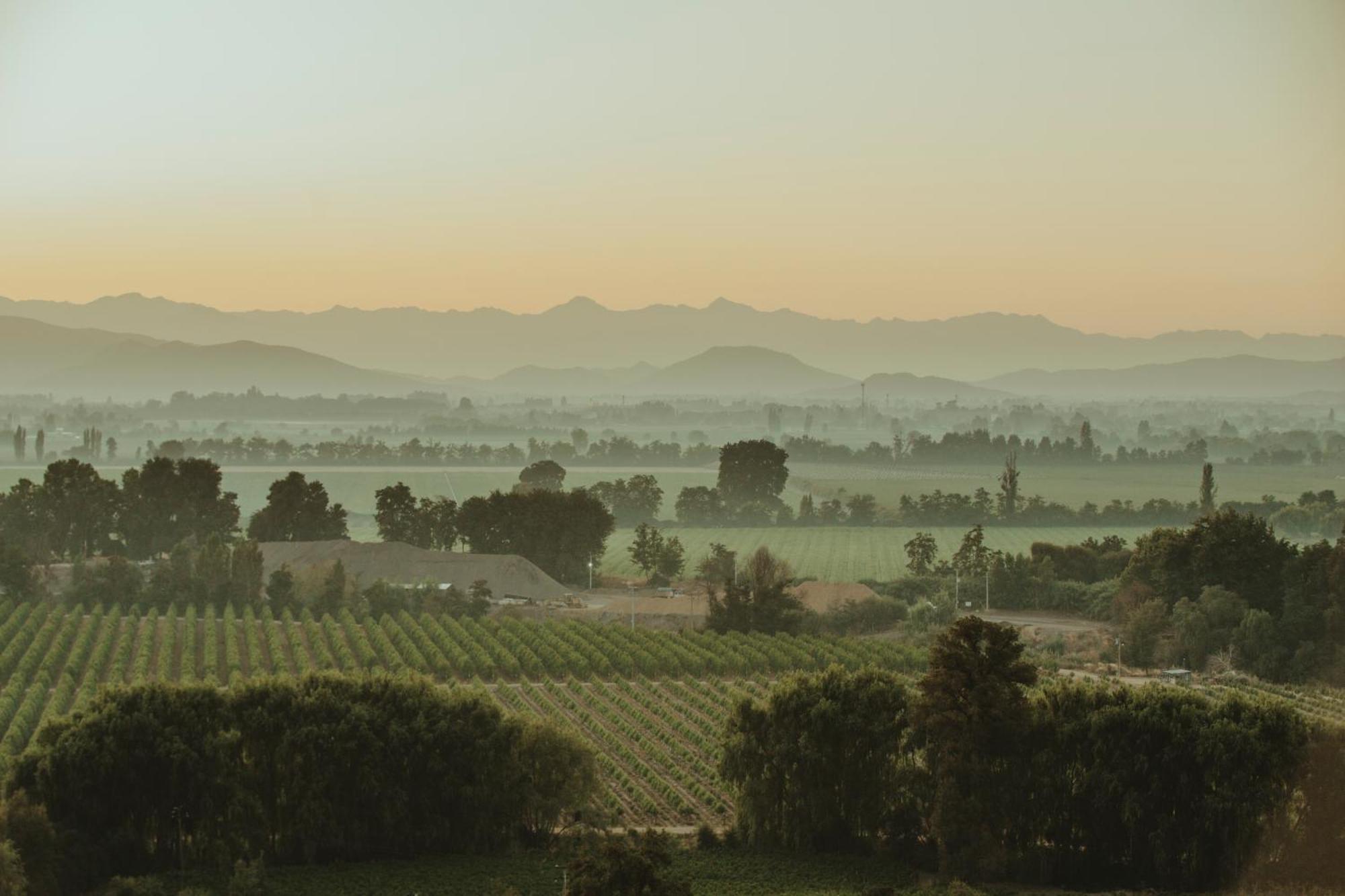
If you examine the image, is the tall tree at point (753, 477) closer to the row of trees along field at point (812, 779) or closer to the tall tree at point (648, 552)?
the tall tree at point (648, 552)

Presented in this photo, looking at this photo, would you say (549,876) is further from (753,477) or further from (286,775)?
(753,477)

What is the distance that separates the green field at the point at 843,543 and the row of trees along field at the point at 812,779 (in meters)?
28.0

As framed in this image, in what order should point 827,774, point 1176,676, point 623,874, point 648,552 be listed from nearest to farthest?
1. point 623,874
2. point 827,774
3. point 1176,676
4. point 648,552

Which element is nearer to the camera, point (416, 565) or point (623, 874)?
point (623, 874)

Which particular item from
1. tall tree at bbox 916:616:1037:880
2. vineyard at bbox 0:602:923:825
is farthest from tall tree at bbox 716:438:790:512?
tall tree at bbox 916:616:1037:880

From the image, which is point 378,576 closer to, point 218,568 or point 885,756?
point 218,568

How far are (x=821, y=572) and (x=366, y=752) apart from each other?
3385cm

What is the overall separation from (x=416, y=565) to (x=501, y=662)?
1409 cm

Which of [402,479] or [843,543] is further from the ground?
[402,479]

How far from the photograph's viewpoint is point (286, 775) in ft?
68.0

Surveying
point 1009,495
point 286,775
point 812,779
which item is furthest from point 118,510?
point 1009,495

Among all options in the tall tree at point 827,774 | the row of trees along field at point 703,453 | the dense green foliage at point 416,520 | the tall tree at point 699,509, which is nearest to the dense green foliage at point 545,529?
the dense green foliage at point 416,520

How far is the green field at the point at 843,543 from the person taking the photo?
2137 inches

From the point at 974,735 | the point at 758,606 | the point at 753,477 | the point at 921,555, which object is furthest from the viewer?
the point at 753,477
